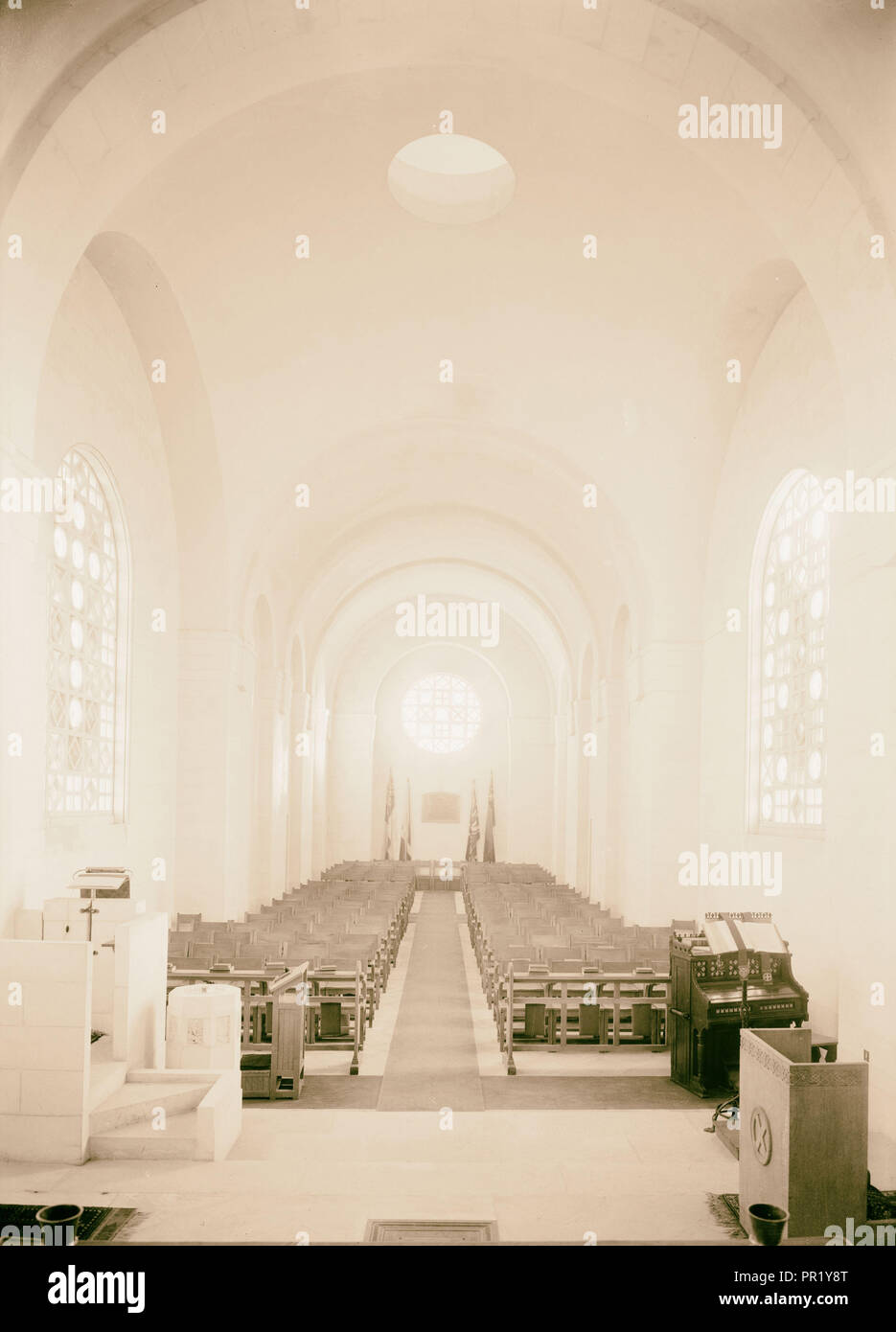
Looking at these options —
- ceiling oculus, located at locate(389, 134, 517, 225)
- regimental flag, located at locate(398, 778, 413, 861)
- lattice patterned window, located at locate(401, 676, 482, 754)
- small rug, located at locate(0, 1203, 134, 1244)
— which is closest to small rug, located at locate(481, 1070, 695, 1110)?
small rug, located at locate(0, 1203, 134, 1244)

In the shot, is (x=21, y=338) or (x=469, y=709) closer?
(x=21, y=338)

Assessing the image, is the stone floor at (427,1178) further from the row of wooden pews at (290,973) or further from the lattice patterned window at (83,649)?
the lattice patterned window at (83,649)

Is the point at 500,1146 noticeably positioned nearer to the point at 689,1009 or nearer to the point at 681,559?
the point at 689,1009

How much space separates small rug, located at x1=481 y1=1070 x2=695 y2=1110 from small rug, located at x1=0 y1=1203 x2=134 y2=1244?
4055mm

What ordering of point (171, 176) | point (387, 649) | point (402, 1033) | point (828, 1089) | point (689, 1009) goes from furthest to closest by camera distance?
1. point (387, 649)
2. point (402, 1033)
3. point (171, 176)
4. point (689, 1009)
5. point (828, 1089)

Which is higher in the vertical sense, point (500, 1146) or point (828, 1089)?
point (828, 1089)

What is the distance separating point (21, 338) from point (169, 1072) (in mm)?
5562

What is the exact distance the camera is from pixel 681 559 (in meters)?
16.2

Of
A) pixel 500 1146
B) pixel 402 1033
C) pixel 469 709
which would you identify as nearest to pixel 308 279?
pixel 402 1033

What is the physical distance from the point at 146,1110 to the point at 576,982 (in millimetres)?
4907

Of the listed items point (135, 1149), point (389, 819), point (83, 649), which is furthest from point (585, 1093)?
point (389, 819)

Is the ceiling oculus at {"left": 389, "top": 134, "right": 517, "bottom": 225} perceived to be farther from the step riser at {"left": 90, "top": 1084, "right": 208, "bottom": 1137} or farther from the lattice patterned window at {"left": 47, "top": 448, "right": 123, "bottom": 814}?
the step riser at {"left": 90, "top": 1084, "right": 208, "bottom": 1137}

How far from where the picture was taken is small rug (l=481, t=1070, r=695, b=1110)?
926 cm

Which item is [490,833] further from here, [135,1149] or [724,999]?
[135,1149]
